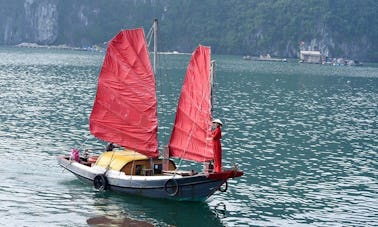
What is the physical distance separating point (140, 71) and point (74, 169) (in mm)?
7098

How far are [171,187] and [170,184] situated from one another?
0.17 m

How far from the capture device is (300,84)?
136375 mm

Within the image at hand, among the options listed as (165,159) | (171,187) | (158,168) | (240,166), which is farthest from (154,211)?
(240,166)

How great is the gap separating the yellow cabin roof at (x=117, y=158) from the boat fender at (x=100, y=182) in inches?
32.3

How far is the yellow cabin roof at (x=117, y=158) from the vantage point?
125 ft

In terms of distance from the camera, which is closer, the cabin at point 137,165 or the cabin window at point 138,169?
the cabin at point 137,165

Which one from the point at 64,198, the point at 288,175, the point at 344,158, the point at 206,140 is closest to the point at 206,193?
the point at 206,140

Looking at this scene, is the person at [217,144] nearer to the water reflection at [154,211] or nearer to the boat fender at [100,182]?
the water reflection at [154,211]

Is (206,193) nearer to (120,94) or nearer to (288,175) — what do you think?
(120,94)

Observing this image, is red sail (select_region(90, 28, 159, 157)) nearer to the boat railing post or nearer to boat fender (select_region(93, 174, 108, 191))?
the boat railing post

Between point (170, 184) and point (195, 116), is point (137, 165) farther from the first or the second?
point (195, 116)

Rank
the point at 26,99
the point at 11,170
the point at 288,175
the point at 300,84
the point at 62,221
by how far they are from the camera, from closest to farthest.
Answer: the point at 62,221 < the point at 11,170 < the point at 288,175 < the point at 26,99 < the point at 300,84

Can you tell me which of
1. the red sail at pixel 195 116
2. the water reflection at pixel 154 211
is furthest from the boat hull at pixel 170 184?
the red sail at pixel 195 116

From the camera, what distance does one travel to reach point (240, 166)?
159 ft
